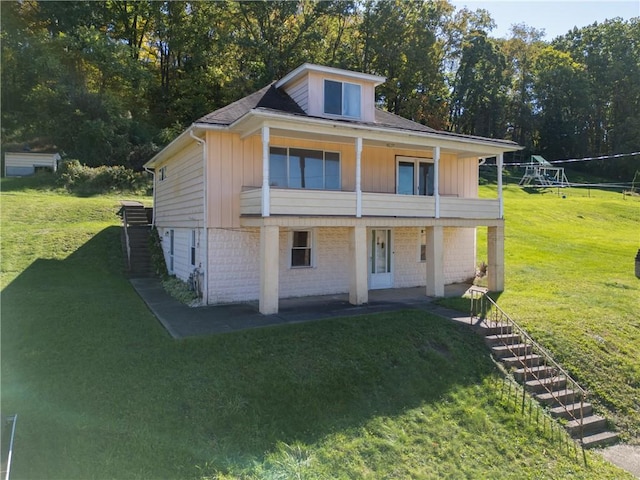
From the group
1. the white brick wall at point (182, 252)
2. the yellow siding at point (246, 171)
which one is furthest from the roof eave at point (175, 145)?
the white brick wall at point (182, 252)

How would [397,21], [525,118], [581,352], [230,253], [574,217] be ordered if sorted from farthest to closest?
[525,118] < [397,21] < [574,217] < [230,253] < [581,352]

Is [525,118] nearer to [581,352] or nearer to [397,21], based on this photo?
[397,21]

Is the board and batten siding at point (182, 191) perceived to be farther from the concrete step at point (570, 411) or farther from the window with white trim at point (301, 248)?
the concrete step at point (570, 411)

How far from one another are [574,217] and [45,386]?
30976 millimetres

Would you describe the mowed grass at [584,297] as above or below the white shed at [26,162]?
below

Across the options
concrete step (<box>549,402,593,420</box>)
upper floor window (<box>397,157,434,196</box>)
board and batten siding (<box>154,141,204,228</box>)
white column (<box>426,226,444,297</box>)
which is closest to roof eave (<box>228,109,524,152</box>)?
upper floor window (<box>397,157,434,196</box>)

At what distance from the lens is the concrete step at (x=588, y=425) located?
26.4ft

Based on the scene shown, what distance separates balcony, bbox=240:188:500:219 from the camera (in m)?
11.1

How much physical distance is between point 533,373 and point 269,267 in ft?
20.5

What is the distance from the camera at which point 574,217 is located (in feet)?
96.1

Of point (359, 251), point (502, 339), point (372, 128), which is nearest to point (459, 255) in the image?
point (359, 251)

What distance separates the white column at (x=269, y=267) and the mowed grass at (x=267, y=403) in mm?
1473

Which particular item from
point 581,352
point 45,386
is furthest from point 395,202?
point 45,386

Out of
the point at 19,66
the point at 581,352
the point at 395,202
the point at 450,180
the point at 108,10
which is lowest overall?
the point at 581,352
